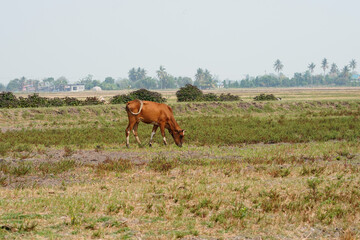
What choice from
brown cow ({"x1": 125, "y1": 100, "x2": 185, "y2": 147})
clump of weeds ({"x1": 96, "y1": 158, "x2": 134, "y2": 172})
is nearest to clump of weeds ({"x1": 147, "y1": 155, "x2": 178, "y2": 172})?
clump of weeds ({"x1": 96, "y1": 158, "x2": 134, "y2": 172})

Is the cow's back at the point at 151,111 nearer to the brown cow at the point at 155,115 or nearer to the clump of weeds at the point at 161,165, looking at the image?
the brown cow at the point at 155,115

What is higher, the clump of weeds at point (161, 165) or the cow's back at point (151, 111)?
the cow's back at point (151, 111)

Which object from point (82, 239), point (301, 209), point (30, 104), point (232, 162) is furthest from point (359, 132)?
point (30, 104)

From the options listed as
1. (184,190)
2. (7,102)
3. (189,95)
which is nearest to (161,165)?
(184,190)

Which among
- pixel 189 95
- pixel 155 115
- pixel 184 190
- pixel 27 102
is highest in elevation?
pixel 27 102

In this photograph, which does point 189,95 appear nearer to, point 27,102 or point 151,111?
point 27,102

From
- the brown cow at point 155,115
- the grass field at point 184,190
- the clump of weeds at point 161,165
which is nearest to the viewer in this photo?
the grass field at point 184,190

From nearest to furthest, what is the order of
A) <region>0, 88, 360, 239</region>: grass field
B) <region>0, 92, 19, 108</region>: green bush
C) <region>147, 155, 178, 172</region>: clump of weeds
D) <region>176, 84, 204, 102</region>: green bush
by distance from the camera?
<region>0, 88, 360, 239</region>: grass field, <region>147, 155, 178, 172</region>: clump of weeds, <region>0, 92, 19, 108</region>: green bush, <region>176, 84, 204, 102</region>: green bush

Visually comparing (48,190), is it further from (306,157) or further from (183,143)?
(183,143)

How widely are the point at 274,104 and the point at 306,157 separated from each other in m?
30.2

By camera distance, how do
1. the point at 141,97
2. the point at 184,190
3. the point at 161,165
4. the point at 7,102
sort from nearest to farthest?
the point at 184,190 < the point at 161,165 < the point at 7,102 < the point at 141,97

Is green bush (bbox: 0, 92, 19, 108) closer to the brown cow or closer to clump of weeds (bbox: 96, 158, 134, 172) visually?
the brown cow

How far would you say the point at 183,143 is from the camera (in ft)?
72.3

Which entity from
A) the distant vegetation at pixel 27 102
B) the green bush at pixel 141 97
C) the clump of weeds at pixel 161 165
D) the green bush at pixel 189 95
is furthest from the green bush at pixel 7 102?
the clump of weeds at pixel 161 165
